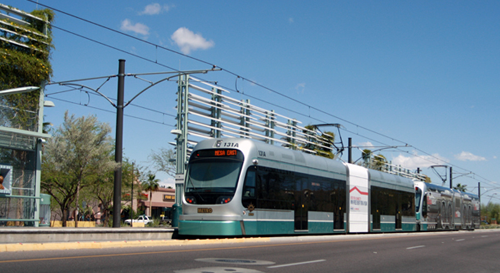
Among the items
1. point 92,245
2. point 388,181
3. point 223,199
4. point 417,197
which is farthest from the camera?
point 417,197

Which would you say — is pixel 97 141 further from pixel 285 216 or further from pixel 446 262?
pixel 446 262

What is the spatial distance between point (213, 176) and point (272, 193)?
93.1 inches

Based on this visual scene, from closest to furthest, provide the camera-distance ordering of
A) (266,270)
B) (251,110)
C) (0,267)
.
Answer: (0,267) → (266,270) → (251,110)

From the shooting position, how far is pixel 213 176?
685 inches

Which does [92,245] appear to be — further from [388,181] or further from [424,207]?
[424,207]

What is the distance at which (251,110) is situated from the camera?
34562mm

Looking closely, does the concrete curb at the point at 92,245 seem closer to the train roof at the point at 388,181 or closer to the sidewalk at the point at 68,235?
the sidewalk at the point at 68,235

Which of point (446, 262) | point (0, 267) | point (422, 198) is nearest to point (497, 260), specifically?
point (446, 262)

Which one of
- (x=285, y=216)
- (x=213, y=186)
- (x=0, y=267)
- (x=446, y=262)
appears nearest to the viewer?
(x=0, y=267)

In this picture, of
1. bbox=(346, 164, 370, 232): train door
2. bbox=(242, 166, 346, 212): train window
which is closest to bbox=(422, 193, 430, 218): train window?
bbox=(346, 164, 370, 232): train door

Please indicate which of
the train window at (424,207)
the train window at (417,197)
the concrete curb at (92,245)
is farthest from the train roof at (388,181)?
the concrete curb at (92,245)

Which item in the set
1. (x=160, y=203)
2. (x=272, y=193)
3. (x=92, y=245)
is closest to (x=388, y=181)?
(x=272, y=193)

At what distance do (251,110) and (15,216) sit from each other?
17.6 meters

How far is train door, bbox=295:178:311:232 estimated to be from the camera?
19781mm
